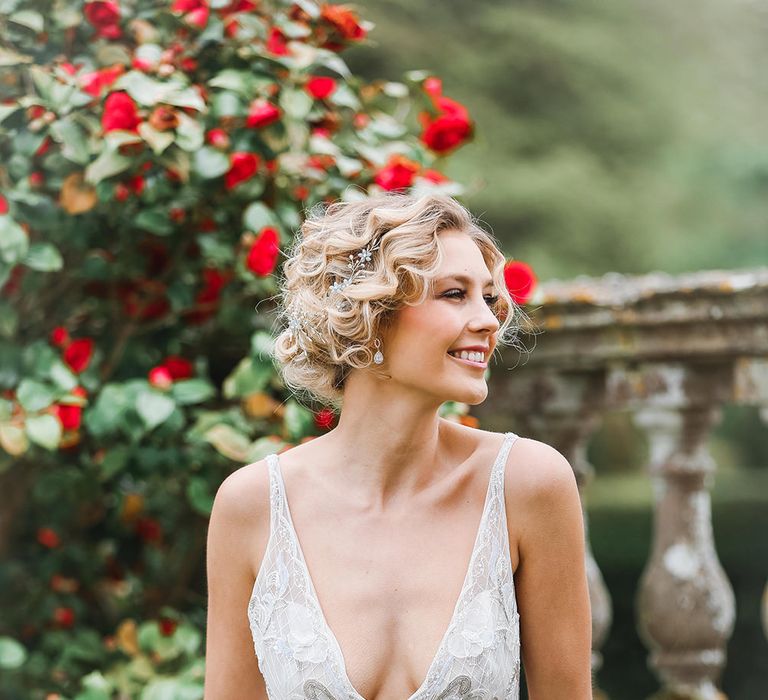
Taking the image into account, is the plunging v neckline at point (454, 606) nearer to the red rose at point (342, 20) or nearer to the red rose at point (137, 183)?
the red rose at point (137, 183)

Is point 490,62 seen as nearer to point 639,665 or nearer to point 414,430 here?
point 639,665

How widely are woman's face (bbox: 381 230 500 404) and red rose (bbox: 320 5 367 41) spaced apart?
1407 millimetres

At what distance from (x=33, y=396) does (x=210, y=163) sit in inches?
27.7

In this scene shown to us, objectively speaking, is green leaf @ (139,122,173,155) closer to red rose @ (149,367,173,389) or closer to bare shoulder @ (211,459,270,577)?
red rose @ (149,367,173,389)

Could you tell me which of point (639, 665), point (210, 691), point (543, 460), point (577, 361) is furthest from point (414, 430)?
point (639, 665)

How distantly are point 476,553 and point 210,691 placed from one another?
1.83 feet

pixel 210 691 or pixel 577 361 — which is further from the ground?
pixel 210 691

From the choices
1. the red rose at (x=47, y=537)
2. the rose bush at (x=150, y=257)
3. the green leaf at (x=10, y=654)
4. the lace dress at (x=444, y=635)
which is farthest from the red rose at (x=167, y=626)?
the lace dress at (x=444, y=635)

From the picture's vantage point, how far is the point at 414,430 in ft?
6.98

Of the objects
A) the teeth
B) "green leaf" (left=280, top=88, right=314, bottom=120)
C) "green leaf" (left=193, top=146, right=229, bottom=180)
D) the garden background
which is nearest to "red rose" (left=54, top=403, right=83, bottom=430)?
the garden background

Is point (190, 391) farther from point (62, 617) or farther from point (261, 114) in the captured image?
point (62, 617)

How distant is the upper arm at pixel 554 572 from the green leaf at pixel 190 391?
3.54ft

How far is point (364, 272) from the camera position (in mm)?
2021

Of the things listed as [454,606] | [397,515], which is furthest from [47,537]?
[454,606]
